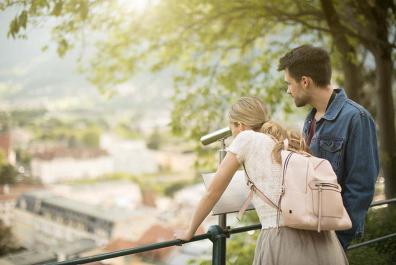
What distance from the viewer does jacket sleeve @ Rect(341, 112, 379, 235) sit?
1.92m

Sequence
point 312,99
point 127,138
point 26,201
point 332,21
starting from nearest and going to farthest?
point 312,99, point 332,21, point 26,201, point 127,138

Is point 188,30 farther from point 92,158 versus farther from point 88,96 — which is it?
point 88,96

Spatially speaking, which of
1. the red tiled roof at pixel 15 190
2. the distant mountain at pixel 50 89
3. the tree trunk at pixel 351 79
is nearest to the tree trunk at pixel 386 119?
the tree trunk at pixel 351 79

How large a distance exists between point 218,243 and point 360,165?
73 cm

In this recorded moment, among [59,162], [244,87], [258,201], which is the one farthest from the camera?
[59,162]

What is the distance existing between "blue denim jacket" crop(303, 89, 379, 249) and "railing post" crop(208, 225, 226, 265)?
0.59m

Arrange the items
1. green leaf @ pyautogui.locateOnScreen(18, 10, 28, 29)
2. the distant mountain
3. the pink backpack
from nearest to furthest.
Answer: the pink backpack
green leaf @ pyautogui.locateOnScreen(18, 10, 28, 29)
the distant mountain

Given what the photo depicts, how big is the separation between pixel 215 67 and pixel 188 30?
3.16 feet

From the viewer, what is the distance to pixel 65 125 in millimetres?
122875

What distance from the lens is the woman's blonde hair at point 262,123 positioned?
1746mm

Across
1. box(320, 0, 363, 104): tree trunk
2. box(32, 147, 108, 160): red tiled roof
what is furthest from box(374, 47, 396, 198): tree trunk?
box(32, 147, 108, 160): red tiled roof

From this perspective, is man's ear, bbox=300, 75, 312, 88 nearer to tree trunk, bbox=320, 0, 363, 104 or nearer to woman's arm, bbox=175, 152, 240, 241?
Result: woman's arm, bbox=175, 152, 240, 241

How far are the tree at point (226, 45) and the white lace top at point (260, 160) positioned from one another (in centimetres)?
324

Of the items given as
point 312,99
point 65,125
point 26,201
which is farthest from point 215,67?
point 65,125
